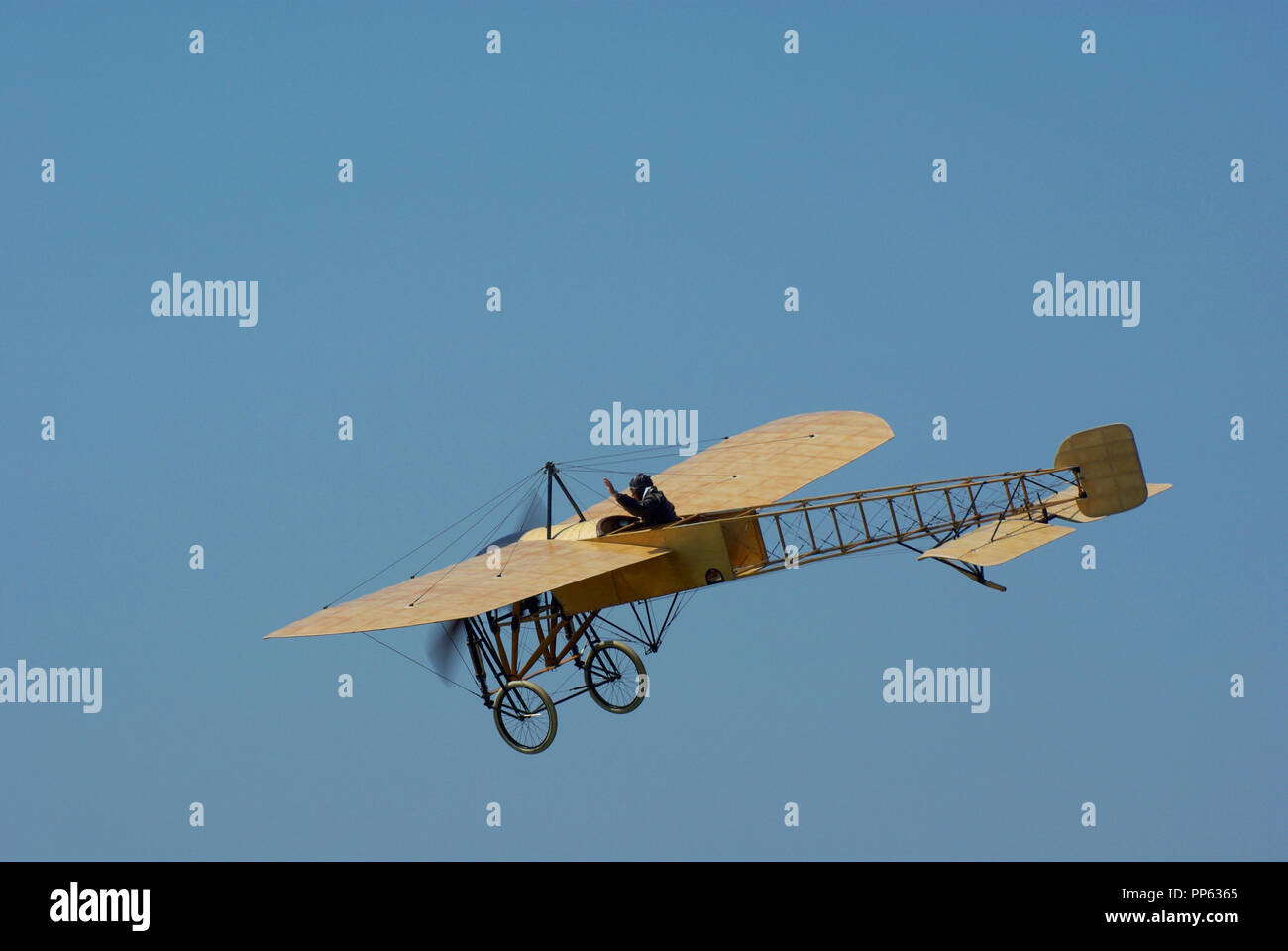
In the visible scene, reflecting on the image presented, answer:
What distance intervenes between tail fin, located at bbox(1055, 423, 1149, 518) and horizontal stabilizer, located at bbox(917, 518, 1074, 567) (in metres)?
1.44

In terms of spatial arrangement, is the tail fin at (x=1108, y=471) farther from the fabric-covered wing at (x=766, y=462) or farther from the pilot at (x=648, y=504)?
the pilot at (x=648, y=504)

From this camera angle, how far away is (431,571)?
48.6m

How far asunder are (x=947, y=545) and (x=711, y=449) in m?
8.55

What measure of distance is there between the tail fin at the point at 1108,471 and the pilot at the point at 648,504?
8397 millimetres

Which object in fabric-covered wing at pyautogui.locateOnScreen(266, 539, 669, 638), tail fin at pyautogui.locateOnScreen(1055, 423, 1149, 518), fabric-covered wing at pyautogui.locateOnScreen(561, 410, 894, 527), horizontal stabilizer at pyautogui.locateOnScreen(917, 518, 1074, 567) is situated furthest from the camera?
fabric-covered wing at pyautogui.locateOnScreen(561, 410, 894, 527)

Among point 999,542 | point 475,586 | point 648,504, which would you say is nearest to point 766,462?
point 648,504

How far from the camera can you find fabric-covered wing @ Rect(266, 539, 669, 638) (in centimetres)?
4506

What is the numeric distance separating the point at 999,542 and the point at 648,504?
22.8 ft

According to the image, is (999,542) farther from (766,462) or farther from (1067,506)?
(766,462)

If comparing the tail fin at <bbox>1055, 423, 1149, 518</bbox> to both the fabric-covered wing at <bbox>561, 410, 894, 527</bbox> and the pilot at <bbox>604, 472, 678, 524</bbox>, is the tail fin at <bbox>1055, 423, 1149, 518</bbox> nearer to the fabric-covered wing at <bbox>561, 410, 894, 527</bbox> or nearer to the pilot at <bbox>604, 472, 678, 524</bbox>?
the fabric-covered wing at <bbox>561, 410, 894, 527</bbox>

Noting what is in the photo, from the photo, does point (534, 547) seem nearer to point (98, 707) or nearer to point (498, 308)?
point (498, 308)

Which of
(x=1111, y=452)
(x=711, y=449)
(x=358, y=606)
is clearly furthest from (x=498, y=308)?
(x=1111, y=452)

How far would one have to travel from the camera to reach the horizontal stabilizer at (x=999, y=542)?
46625mm

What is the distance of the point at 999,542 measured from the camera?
47.4 metres
